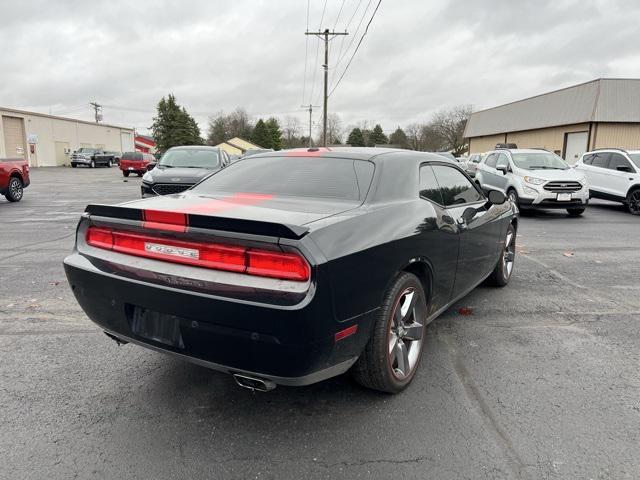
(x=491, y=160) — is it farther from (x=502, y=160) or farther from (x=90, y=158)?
(x=90, y=158)

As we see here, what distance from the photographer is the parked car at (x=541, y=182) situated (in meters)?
11.3

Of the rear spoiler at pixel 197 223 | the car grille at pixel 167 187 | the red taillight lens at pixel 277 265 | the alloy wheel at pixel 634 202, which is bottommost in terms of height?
the alloy wheel at pixel 634 202

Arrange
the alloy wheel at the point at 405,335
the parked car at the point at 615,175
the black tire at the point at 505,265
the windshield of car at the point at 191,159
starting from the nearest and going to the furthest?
1. the alloy wheel at the point at 405,335
2. the black tire at the point at 505,265
3. the windshield of car at the point at 191,159
4. the parked car at the point at 615,175

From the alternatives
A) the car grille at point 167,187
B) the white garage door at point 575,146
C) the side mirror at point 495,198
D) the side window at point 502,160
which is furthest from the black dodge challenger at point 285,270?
the white garage door at point 575,146

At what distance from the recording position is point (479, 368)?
3.39 metres

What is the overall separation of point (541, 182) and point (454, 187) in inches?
329

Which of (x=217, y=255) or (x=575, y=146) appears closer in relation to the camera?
(x=217, y=255)

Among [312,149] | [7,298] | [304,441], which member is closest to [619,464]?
[304,441]

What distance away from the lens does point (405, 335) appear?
3023 millimetres

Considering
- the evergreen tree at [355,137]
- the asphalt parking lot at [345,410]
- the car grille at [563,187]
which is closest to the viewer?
the asphalt parking lot at [345,410]

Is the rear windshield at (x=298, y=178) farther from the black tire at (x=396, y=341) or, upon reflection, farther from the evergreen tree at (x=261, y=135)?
the evergreen tree at (x=261, y=135)

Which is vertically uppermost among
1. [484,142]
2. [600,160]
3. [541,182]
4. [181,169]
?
[484,142]

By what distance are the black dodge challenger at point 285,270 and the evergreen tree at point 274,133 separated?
97663mm

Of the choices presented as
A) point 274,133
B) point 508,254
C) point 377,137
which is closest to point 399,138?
point 377,137
